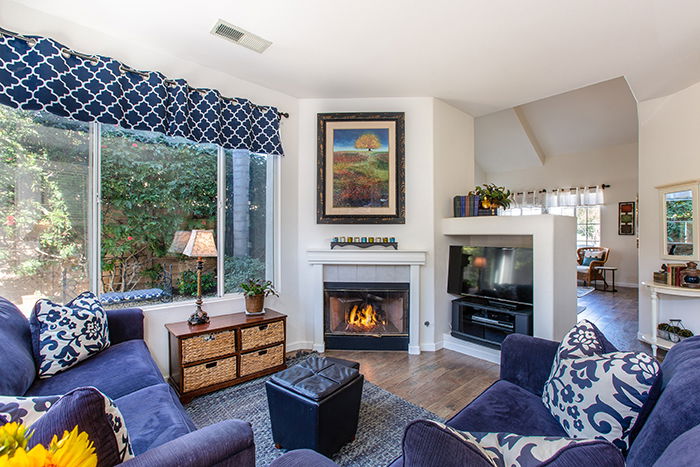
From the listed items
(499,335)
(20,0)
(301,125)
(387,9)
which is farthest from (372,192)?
(20,0)

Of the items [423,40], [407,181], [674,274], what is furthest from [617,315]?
[423,40]

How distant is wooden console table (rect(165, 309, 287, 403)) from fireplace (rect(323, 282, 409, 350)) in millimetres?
704

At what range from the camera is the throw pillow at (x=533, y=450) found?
2.31 ft

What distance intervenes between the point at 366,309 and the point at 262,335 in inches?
48.6

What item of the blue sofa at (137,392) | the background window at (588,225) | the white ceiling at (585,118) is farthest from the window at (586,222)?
the blue sofa at (137,392)

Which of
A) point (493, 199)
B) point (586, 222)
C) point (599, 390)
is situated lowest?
point (599, 390)

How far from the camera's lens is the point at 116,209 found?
8.34 ft

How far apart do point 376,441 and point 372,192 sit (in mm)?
2291

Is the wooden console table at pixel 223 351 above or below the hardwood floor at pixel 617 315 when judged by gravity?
above

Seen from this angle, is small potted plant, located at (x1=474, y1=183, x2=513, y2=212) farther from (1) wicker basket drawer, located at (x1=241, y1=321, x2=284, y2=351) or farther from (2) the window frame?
(1) wicker basket drawer, located at (x1=241, y1=321, x2=284, y2=351)

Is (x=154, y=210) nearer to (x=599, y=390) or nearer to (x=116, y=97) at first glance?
(x=116, y=97)

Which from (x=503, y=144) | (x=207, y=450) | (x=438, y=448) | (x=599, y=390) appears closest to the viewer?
(x=438, y=448)

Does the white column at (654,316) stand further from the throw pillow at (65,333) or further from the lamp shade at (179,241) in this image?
the throw pillow at (65,333)

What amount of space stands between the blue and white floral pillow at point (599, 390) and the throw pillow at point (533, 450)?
0.53 meters
